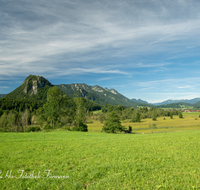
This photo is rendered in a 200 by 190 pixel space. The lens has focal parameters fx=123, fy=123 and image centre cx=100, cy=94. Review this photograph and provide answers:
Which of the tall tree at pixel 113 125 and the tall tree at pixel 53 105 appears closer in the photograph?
the tall tree at pixel 53 105

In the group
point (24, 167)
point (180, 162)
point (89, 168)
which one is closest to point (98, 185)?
point (89, 168)

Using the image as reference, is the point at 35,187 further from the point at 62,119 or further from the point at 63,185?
the point at 62,119

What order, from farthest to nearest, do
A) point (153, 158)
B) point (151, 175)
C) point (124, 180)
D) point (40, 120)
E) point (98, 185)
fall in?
1. point (40, 120)
2. point (153, 158)
3. point (151, 175)
4. point (124, 180)
5. point (98, 185)

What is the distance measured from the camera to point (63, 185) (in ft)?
23.3

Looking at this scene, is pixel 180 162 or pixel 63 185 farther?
pixel 180 162

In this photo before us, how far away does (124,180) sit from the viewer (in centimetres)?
746

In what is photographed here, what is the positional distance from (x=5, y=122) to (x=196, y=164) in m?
95.1

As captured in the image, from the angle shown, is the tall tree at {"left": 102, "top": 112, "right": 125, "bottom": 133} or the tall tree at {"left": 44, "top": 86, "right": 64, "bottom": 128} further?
the tall tree at {"left": 102, "top": 112, "right": 125, "bottom": 133}

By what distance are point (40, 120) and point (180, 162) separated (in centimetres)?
5841

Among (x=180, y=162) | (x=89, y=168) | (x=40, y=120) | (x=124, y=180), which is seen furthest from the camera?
(x=40, y=120)

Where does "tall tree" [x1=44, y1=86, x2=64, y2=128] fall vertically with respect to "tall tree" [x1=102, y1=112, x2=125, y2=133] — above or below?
above

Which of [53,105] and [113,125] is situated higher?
[53,105]

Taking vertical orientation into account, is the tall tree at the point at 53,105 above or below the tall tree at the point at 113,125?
above

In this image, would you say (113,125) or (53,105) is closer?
(53,105)
